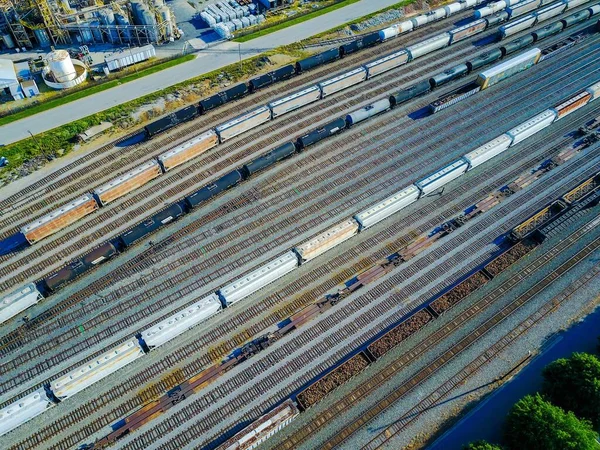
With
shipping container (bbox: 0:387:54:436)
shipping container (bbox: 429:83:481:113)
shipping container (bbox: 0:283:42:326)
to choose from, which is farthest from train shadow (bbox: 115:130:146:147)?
shipping container (bbox: 429:83:481:113)

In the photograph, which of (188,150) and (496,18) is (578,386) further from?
(496,18)

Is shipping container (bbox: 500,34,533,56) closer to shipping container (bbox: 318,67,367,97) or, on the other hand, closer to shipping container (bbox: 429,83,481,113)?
shipping container (bbox: 429,83,481,113)

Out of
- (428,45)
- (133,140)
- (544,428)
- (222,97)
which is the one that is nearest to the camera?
(544,428)

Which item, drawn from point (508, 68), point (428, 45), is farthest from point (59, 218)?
point (508, 68)

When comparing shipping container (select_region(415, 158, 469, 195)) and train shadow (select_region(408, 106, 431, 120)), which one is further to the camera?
train shadow (select_region(408, 106, 431, 120))

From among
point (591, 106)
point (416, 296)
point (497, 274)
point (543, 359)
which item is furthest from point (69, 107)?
point (591, 106)

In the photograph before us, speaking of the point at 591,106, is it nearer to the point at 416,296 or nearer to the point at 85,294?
the point at 416,296
